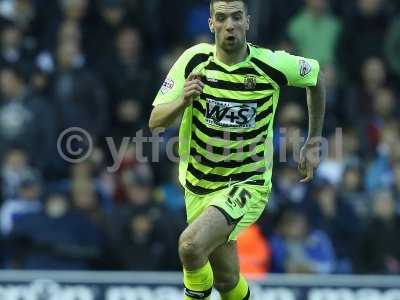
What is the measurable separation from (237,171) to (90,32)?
236 inches

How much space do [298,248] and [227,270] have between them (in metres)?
3.95

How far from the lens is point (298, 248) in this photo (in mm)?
12703

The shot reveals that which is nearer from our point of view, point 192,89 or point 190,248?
point 192,89

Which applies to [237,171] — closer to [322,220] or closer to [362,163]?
[322,220]

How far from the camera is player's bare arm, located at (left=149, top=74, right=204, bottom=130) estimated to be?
26.3ft

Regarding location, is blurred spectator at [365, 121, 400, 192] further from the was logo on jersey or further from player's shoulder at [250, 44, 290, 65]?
the was logo on jersey

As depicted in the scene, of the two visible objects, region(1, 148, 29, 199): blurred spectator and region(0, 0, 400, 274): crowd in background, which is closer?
region(0, 0, 400, 274): crowd in background

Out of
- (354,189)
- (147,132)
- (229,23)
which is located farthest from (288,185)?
(229,23)

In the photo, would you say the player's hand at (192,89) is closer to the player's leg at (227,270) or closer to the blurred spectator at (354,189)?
the player's leg at (227,270)

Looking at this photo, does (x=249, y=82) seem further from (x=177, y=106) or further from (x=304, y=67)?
(x=177, y=106)

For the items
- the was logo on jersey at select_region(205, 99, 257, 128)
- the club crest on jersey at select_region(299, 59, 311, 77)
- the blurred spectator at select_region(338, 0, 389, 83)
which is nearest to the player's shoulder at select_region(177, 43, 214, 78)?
the was logo on jersey at select_region(205, 99, 257, 128)

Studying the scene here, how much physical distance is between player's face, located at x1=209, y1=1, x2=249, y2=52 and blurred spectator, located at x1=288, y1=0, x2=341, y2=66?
6.19 metres

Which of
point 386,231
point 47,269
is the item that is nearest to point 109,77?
point 47,269

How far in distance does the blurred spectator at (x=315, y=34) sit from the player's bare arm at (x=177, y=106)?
21.4 feet
